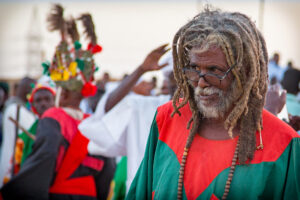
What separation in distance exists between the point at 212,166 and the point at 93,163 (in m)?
2.75

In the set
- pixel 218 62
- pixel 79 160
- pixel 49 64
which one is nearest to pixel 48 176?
pixel 79 160

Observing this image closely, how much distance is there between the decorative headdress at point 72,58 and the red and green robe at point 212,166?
260 cm

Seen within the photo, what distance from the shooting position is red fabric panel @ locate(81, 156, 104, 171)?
512cm

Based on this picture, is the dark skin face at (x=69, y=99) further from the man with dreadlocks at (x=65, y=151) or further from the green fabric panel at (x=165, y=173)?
the green fabric panel at (x=165, y=173)

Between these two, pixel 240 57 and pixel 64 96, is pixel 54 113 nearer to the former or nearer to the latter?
pixel 64 96

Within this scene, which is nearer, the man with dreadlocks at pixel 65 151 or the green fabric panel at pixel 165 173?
the green fabric panel at pixel 165 173

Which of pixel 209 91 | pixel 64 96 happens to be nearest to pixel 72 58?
pixel 64 96

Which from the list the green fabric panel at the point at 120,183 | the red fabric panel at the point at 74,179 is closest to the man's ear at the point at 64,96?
the red fabric panel at the point at 74,179

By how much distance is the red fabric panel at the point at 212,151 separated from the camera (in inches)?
103

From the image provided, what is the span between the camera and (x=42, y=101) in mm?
6785

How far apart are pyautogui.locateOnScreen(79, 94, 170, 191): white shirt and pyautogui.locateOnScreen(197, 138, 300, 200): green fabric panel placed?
2.01 m

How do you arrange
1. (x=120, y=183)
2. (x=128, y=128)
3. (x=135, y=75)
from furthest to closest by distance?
(x=120, y=183), (x=128, y=128), (x=135, y=75)

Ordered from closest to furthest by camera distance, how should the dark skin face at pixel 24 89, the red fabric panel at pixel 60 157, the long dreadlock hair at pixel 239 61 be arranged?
the long dreadlock hair at pixel 239 61 < the red fabric panel at pixel 60 157 < the dark skin face at pixel 24 89

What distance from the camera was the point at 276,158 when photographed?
8.39ft
